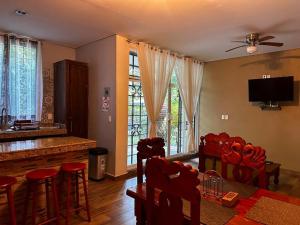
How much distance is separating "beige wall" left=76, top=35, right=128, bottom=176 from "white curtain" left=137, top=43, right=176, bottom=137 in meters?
0.46

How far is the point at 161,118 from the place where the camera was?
17.5 feet

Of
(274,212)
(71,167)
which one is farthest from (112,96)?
(274,212)

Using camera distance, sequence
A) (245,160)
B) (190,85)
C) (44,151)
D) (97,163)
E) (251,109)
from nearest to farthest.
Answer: (245,160), (44,151), (97,163), (251,109), (190,85)

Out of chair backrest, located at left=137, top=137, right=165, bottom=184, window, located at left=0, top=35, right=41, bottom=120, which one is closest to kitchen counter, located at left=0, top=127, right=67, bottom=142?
window, located at left=0, top=35, right=41, bottom=120

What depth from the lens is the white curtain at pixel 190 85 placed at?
5.53 m

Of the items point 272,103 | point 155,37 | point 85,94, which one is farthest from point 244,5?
point 85,94

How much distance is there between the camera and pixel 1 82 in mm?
3900

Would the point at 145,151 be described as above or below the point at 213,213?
above

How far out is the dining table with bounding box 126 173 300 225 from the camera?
1.26 m

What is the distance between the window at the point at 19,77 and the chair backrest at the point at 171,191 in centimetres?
373

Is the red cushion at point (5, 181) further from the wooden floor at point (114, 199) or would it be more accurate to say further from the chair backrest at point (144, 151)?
the chair backrest at point (144, 151)

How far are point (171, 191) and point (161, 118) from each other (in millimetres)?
4178

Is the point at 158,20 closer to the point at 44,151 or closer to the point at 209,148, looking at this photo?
the point at 209,148

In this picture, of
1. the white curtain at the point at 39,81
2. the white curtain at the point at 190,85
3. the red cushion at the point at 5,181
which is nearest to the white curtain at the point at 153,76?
the white curtain at the point at 190,85
